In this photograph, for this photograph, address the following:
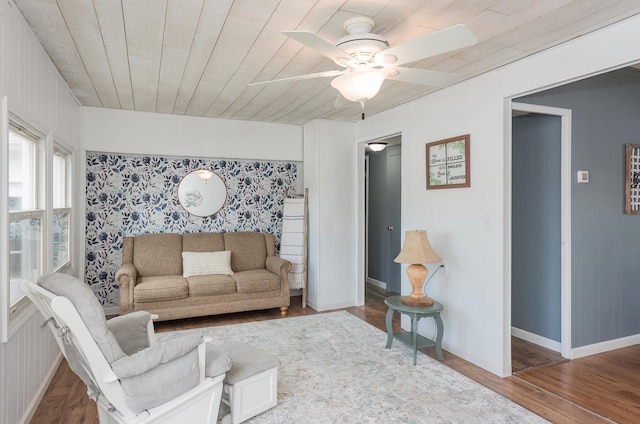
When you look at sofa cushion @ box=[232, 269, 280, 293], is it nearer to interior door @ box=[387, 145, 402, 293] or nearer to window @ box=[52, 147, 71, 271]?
window @ box=[52, 147, 71, 271]

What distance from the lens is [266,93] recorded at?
3.84 meters

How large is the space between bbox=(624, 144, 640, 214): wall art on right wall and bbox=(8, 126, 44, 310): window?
482cm

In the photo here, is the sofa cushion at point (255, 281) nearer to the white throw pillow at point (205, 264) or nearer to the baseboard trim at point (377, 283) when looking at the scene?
the white throw pillow at point (205, 264)

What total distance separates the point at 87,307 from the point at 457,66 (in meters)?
2.87

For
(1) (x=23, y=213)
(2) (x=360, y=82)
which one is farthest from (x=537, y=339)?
(1) (x=23, y=213)

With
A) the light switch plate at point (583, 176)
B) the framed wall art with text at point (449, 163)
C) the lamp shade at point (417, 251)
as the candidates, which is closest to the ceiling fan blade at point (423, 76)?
the framed wall art with text at point (449, 163)

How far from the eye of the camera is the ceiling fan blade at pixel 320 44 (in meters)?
1.71

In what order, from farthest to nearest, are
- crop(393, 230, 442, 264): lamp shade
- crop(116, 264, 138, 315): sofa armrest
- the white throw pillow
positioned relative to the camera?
1. the white throw pillow
2. crop(116, 264, 138, 315): sofa armrest
3. crop(393, 230, 442, 264): lamp shade

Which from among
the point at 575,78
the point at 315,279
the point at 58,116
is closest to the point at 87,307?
the point at 58,116

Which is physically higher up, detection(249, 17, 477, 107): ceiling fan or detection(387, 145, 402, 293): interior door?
detection(249, 17, 477, 107): ceiling fan

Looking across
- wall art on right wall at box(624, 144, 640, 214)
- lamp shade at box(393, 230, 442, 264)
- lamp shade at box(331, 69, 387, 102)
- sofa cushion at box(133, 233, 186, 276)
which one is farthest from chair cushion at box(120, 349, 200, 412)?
wall art on right wall at box(624, 144, 640, 214)

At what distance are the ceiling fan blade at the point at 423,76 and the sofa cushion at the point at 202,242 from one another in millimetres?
3457

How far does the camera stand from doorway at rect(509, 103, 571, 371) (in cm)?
348

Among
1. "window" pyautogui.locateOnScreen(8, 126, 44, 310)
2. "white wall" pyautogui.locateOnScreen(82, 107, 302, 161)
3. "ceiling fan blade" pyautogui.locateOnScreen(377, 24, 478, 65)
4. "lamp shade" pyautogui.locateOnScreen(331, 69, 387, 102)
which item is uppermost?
"white wall" pyautogui.locateOnScreen(82, 107, 302, 161)
